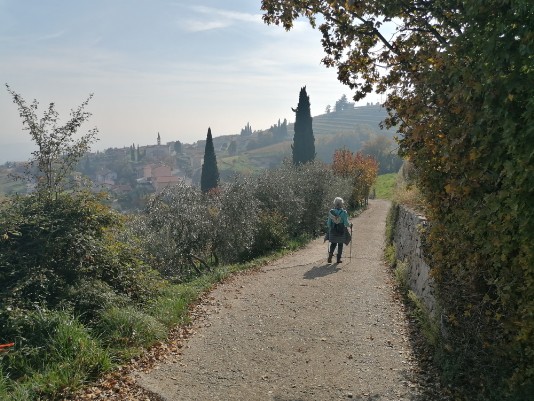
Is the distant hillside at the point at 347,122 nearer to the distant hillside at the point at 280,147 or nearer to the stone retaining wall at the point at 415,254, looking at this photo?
the distant hillside at the point at 280,147

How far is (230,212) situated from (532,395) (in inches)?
455

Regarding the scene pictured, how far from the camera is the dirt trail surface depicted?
5.07 m

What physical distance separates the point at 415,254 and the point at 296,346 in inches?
136

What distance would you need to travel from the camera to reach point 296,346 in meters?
6.27

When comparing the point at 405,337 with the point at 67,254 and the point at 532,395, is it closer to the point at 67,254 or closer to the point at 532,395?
the point at 532,395

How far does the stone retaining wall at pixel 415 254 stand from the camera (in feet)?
22.3

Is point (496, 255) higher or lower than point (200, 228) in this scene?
higher

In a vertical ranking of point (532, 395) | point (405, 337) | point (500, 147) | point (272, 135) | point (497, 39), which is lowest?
point (405, 337)

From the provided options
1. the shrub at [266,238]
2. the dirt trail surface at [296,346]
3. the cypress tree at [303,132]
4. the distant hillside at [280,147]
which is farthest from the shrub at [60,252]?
the distant hillside at [280,147]

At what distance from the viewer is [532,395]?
360 cm

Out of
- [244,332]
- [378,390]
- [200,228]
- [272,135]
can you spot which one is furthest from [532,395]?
[272,135]

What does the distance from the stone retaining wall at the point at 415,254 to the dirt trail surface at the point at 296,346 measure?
0.60 meters

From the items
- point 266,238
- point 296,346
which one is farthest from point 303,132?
point 296,346

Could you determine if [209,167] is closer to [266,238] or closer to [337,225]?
[266,238]
